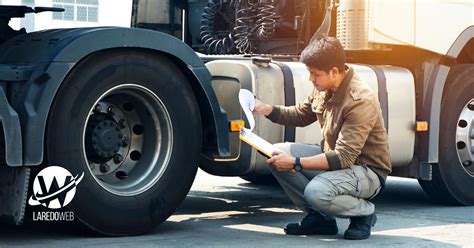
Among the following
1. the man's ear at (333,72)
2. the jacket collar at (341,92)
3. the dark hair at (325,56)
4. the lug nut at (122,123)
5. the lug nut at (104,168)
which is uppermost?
the dark hair at (325,56)

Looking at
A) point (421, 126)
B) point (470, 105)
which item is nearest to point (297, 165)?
point (421, 126)

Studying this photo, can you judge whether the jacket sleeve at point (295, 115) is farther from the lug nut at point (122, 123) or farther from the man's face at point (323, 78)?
the lug nut at point (122, 123)

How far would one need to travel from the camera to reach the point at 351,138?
21.2ft

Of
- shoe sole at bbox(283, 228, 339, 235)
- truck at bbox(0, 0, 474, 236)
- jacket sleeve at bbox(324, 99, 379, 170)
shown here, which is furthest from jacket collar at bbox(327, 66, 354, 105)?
shoe sole at bbox(283, 228, 339, 235)

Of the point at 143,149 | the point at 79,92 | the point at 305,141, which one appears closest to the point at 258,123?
the point at 305,141

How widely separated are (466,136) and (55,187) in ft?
12.3

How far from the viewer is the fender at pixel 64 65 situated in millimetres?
6035

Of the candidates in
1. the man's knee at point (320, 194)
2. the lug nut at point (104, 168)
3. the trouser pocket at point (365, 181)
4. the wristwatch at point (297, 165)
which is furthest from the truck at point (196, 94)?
the trouser pocket at point (365, 181)

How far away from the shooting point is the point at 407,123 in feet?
27.4

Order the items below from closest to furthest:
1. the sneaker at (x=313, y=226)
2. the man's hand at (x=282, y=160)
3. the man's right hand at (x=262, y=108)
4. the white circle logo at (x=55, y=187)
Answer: the white circle logo at (x=55, y=187) < the man's hand at (x=282, y=160) < the sneaker at (x=313, y=226) < the man's right hand at (x=262, y=108)

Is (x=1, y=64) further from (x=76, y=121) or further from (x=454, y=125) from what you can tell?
(x=454, y=125)

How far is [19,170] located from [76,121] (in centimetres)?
42

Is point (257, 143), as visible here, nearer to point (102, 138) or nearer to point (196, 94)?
point (196, 94)

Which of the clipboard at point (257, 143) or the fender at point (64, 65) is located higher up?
the fender at point (64, 65)
